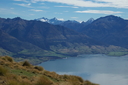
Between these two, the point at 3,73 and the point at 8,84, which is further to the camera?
the point at 3,73

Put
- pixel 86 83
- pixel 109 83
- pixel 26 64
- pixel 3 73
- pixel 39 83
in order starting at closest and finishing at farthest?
pixel 39 83 < pixel 3 73 < pixel 86 83 < pixel 26 64 < pixel 109 83

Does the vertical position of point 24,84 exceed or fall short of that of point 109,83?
it exceeds it

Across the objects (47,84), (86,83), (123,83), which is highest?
(47,84)

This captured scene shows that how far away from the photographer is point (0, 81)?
1143 cm

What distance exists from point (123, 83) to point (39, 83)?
138814 millimetres

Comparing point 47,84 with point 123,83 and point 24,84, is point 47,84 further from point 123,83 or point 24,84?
point 123,83

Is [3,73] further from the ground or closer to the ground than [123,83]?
further from the ground

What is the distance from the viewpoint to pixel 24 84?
424 inches

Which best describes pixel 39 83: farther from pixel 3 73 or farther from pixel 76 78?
pixel 76 78

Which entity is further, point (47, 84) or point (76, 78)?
point (76, 78)

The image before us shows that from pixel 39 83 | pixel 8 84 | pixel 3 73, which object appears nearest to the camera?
pixel 8 84

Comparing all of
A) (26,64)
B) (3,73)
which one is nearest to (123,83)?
(26,64)

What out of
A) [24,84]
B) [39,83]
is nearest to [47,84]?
[39,83]

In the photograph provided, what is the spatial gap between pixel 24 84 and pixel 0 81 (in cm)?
174
